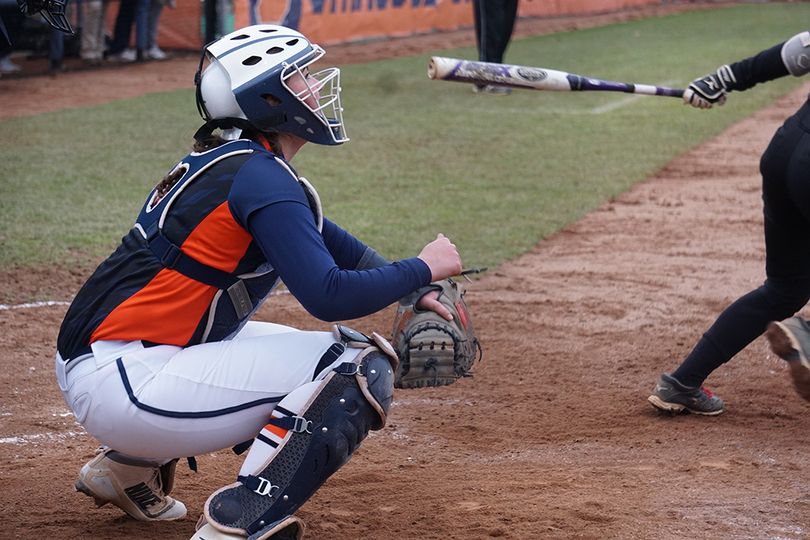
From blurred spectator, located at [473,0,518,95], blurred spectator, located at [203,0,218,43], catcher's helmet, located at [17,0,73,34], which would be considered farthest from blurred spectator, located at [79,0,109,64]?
catcher's helmet, located at [17,0,73,34]

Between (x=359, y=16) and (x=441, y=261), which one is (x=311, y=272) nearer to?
(x=441, y=261)

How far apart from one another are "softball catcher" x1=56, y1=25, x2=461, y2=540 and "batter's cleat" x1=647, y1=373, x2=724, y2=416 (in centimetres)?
151

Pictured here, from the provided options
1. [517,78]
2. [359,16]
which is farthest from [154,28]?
[517,78]

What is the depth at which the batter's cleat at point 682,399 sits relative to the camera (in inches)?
139

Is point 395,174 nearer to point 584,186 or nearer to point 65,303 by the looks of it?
point 584,186

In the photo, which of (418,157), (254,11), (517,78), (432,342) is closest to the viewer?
(432,342)

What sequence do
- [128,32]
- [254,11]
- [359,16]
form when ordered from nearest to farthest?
[128,32]
[254,11]
[359,16]

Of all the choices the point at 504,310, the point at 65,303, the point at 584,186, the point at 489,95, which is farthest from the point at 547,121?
the point at 65,303

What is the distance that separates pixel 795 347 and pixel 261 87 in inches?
69.4

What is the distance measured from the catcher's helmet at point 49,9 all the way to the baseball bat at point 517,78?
5.30 ft

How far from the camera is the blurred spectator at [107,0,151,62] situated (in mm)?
14016

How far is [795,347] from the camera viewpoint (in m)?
2.53

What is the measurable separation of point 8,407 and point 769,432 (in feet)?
10.4

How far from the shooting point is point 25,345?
4.29 m
